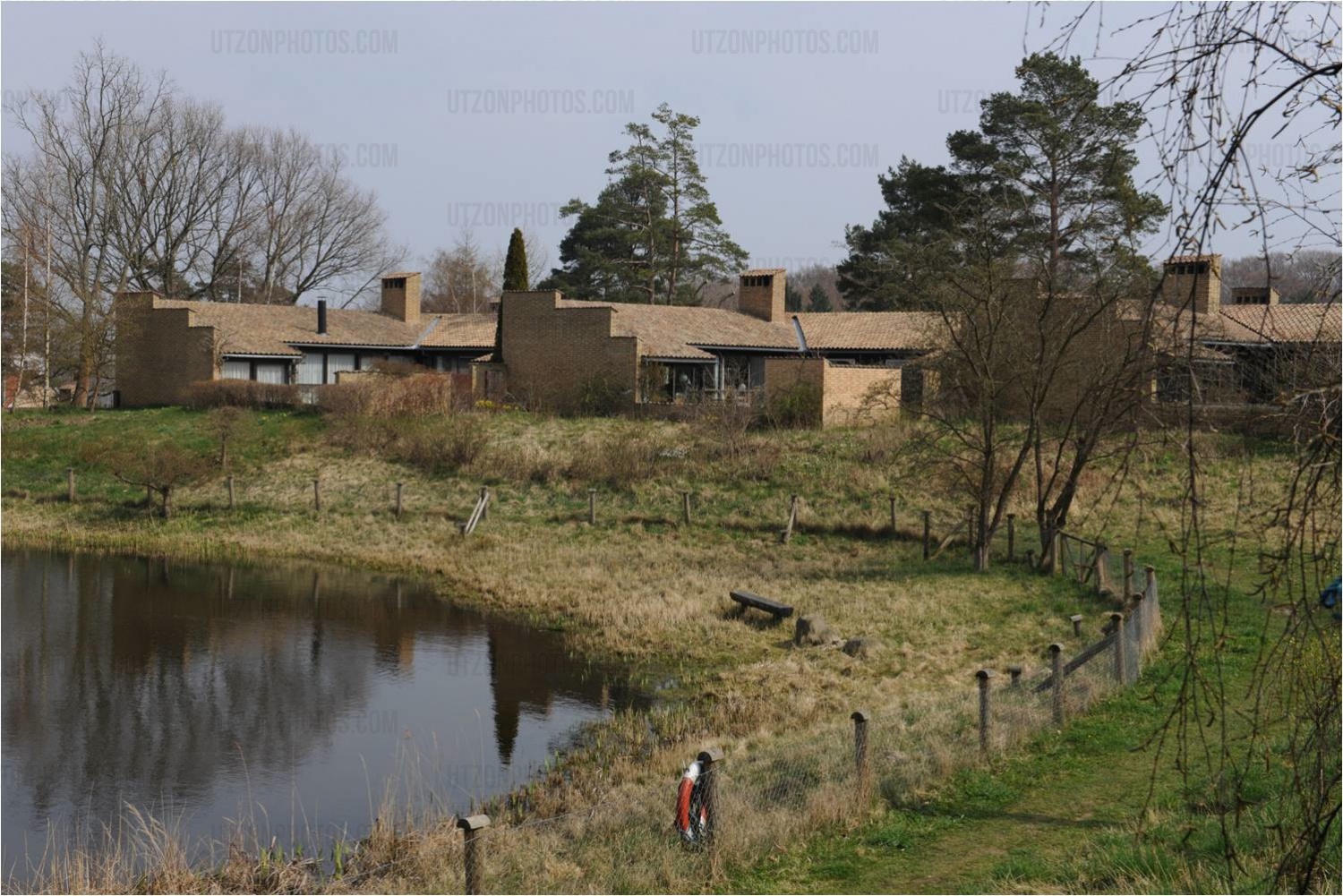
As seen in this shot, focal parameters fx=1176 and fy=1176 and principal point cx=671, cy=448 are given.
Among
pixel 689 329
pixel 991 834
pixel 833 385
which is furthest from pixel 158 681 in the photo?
pixel 689 329

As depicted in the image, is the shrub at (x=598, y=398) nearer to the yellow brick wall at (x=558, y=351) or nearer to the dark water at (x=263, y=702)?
the yellow brick wall at (x=558, y=351)

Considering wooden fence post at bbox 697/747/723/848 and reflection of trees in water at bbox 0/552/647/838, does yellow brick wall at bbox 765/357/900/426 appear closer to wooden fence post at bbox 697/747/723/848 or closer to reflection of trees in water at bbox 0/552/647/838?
reflection of trees in water at bbox 0/552/647/838

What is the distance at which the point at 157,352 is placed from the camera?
156 ft

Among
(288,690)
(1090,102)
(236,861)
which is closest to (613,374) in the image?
(288,690)

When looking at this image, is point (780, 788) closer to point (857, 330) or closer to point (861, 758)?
point (861, 758)

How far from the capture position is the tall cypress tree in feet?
151

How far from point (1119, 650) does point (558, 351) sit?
31.2m

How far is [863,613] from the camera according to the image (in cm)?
2038

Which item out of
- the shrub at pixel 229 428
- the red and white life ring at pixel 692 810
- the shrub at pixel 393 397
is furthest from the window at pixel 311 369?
the red and white life ring at pixel 692 810

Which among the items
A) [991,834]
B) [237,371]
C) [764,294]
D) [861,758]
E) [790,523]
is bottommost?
[991,834]

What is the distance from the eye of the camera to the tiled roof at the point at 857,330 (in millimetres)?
44438

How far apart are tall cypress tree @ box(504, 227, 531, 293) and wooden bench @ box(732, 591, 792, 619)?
2719cm

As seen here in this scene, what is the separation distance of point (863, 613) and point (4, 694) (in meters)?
13.4

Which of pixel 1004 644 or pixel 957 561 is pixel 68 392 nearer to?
pixel 957 561
